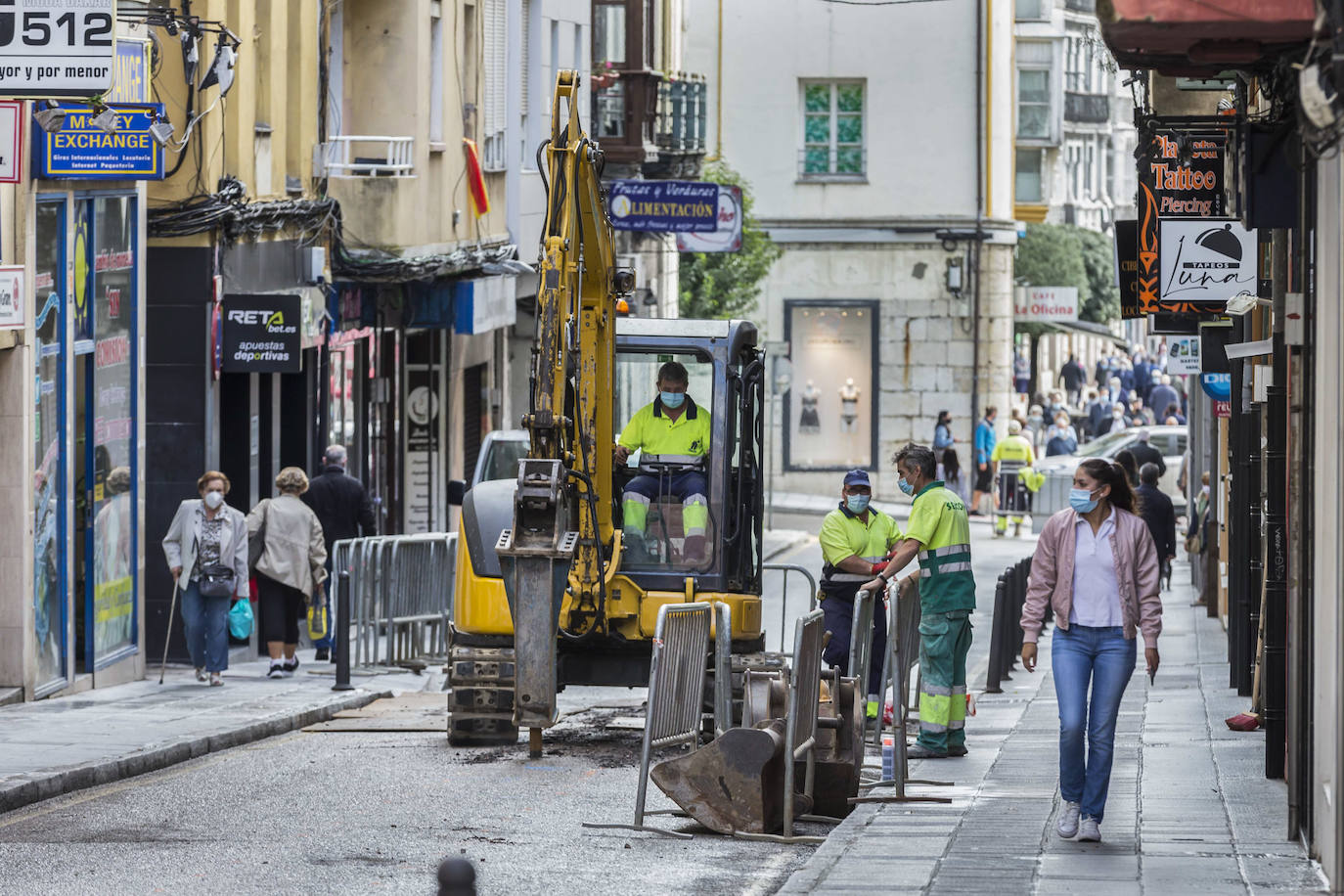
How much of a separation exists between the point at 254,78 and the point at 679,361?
782cm

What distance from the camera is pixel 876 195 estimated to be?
1764 inches

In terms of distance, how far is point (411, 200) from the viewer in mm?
23703

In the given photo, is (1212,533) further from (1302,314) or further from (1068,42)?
(1068,42)

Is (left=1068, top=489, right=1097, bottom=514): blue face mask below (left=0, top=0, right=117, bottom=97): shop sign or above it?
below

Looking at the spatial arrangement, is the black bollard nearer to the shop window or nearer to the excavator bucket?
the excavator bucket

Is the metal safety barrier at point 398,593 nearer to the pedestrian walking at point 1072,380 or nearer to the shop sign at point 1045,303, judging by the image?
the shop sign at point 1045,303

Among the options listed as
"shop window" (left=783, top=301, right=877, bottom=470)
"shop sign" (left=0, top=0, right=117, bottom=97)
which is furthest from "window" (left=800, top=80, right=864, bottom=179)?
"shop sign" (left=0, top=0, right=117, bottom=97)

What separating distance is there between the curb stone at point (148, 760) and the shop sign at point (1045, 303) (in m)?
36.3

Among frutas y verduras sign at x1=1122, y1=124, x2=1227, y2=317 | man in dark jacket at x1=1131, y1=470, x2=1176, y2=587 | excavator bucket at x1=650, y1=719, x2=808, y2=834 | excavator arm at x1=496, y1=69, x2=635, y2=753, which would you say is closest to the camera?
excavator bucket at x1=650, y1=719, x2=808, y2=834

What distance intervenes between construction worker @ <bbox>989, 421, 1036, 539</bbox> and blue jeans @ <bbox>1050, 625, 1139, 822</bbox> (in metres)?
26.0

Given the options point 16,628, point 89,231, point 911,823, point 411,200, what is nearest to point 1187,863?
point 911,823

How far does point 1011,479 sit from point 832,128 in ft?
36.0

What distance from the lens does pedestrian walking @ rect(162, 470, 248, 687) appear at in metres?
17.6

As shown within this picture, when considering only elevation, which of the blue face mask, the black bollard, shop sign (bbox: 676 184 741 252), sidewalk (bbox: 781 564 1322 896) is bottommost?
sidewalk (bbox: 781 564 1322 896)
